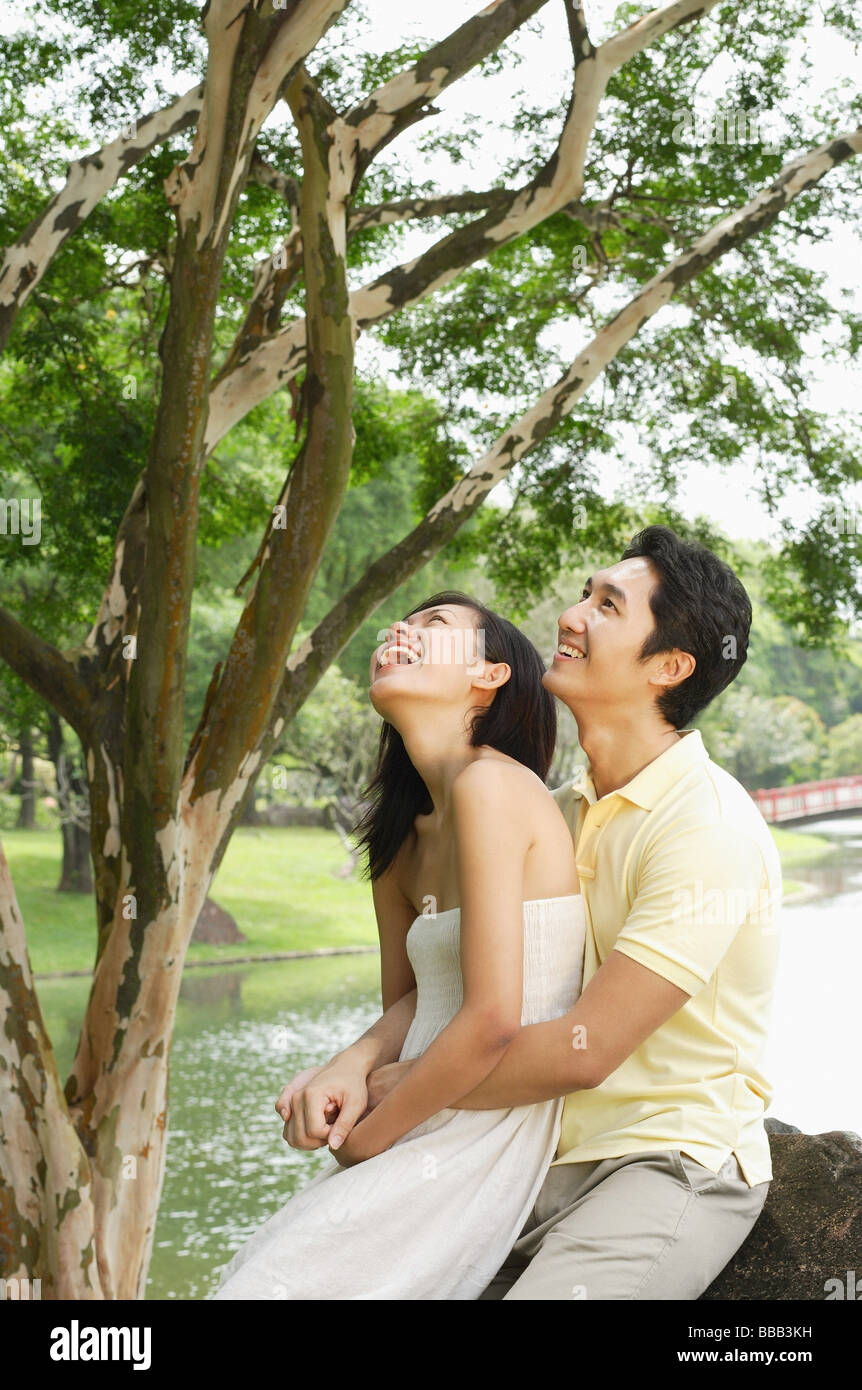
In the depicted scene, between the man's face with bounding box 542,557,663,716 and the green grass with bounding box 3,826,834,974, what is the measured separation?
49.8ft

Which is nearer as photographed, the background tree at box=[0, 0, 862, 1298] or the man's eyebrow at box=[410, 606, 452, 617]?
the man's eyebrow at box=[410, 606, 452, 617]

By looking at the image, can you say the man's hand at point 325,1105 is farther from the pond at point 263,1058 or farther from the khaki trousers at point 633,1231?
the pond at point 263,1058

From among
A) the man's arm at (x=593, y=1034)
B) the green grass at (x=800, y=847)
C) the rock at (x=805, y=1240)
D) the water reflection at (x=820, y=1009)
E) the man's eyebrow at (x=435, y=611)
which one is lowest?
the water reflection at (x=820, y=1009)

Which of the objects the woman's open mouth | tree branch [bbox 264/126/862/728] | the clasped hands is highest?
tree branch [bbox 264/126/862/728]

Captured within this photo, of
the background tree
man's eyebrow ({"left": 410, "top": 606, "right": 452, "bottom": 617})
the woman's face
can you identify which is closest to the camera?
the woman's face

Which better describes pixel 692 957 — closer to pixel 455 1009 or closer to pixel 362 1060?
pixel 455 1009

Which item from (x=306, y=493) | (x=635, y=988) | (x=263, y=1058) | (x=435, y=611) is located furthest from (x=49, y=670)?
(x=263, y=1058)

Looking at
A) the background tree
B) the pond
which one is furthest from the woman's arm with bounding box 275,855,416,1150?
the pond

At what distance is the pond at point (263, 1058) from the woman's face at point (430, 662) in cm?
478

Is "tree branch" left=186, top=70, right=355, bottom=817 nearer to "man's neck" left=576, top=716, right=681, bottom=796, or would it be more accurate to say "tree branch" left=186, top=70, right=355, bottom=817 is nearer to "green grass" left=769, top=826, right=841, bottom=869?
"man's neck" left=576, top=716, right=681, bottom=796

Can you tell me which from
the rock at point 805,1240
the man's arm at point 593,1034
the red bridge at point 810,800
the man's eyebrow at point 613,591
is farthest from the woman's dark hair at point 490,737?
the red bridge at point 810,800

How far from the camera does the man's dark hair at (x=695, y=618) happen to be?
210 centimetres

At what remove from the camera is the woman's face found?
2.10 m
